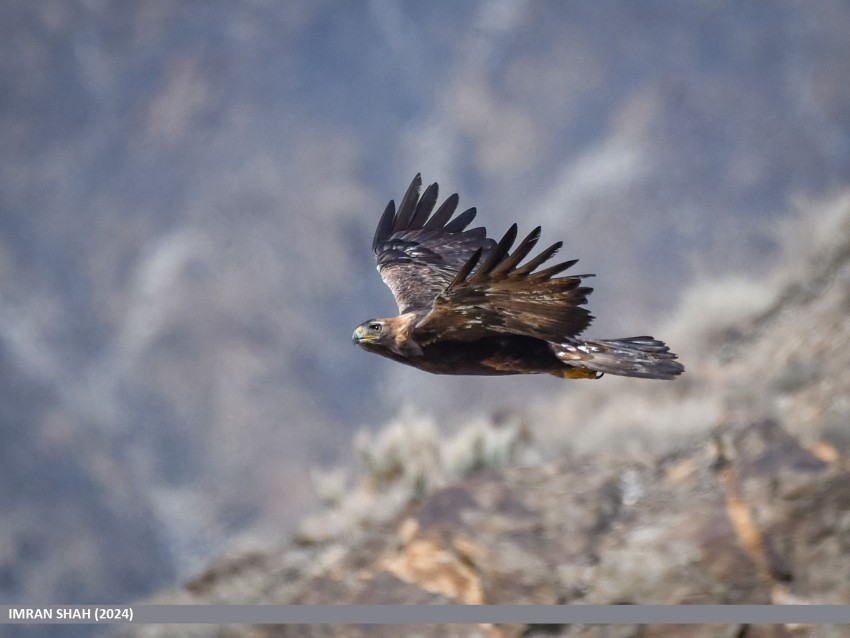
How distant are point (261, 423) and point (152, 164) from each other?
5.69 metres

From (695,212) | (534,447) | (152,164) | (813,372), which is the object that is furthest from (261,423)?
(813,372)

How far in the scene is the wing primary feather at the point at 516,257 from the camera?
136 inches

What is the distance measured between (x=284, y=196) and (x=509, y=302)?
1625 centimetres

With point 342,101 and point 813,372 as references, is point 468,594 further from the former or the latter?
point 342,101

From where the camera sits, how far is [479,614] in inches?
266

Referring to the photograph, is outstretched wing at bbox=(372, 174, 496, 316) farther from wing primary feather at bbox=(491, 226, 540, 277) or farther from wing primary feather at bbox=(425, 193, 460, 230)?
wing primary feather at bbox=(491, 226, 540, 277)

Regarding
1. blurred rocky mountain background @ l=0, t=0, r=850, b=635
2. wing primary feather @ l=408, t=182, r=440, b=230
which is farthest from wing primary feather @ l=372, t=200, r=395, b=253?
blurred rocky mountain background @ l=0, t=0, r=850, b=635

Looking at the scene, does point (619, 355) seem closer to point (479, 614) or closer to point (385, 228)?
point (385, 228)

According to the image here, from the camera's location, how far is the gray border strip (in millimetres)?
6281

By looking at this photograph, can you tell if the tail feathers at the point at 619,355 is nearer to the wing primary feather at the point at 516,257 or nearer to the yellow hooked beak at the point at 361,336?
the wing primary feather at the point at 516,257

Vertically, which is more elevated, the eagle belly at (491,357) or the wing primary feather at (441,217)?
the wing primary feather at (441,217)

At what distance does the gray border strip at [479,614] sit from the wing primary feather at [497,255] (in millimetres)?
3470

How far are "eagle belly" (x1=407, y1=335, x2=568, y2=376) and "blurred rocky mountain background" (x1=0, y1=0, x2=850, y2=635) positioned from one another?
39.7ft

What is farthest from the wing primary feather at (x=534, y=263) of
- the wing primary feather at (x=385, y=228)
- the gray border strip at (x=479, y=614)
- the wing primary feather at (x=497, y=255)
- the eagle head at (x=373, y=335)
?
the gray border strip at (x=479, y=614)
